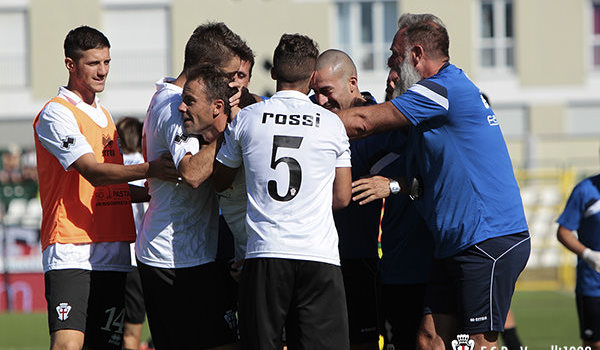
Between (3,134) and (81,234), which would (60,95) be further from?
(3,134)

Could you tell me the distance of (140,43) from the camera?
31.3 m

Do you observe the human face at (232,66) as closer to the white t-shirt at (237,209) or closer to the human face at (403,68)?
the white t-shirt at (237,209)

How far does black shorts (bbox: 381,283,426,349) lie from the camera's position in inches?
236

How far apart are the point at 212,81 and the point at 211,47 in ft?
0.95

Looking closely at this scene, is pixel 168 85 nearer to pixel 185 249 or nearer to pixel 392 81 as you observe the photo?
pixel 185 249

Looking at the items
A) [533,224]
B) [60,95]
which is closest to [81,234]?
[60,95]

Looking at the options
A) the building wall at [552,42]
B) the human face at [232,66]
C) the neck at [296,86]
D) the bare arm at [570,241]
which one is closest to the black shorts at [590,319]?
the bare arm at [570,241]

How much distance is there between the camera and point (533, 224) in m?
20.5

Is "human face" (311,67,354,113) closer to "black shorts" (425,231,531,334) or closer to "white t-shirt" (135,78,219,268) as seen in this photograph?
"white t-shirt" (135,78,219,268)

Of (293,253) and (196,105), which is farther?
(196,105)

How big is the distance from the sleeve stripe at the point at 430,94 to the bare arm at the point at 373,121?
18 centimetres

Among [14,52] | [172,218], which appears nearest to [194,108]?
[172,218]

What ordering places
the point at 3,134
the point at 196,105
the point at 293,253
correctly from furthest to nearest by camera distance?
the point at 3,134 < the point at 196,105 < the point at 293,253

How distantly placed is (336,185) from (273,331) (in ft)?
2.92
